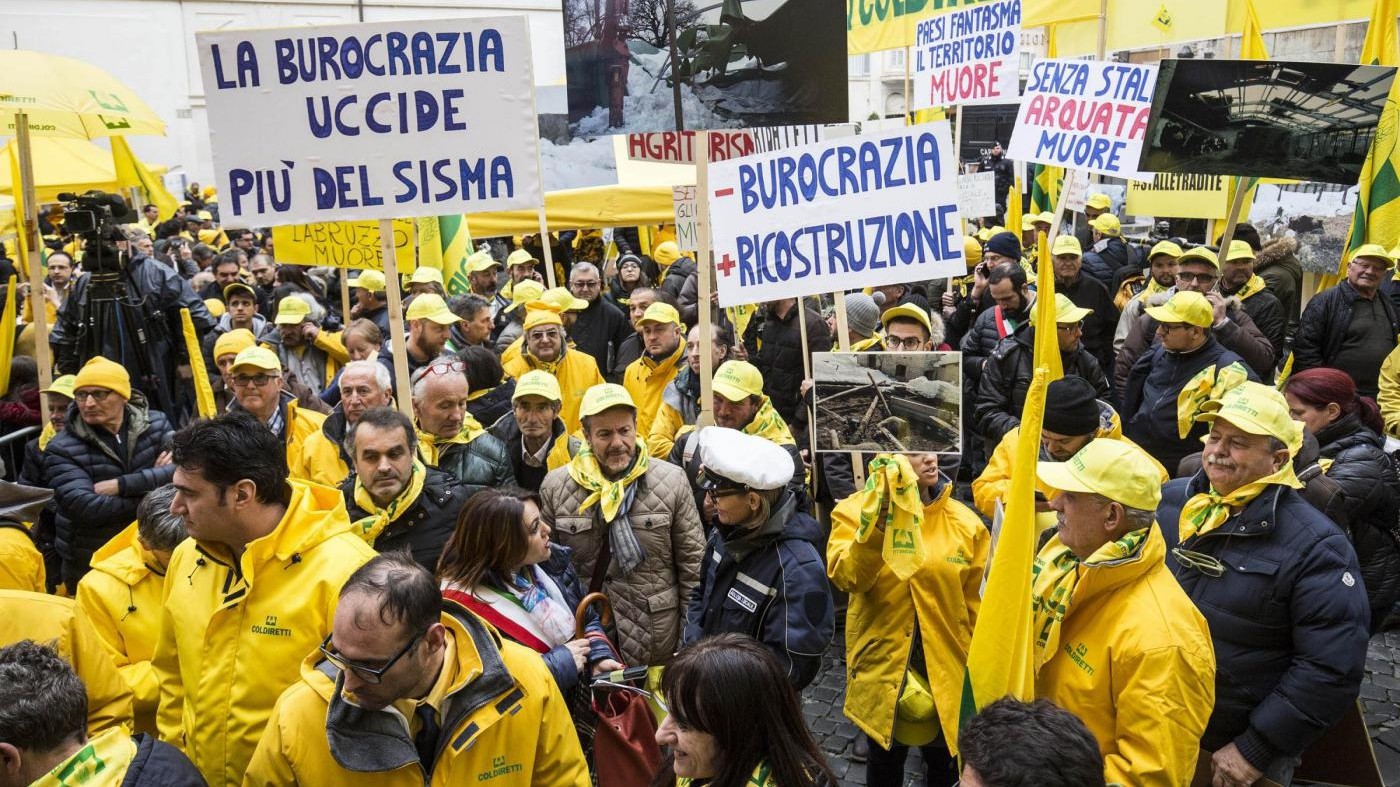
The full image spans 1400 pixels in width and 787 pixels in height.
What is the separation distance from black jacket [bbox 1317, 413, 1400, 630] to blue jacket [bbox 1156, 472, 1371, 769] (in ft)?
4.50

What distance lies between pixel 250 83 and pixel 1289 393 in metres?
4.87

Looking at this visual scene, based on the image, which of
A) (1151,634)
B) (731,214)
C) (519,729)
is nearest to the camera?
(519,729)

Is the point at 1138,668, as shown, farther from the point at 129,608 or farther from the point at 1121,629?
the point at 129,608

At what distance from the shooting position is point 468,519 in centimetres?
340

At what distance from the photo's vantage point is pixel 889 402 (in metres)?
3.85

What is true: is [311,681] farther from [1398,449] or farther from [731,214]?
[1398,449]

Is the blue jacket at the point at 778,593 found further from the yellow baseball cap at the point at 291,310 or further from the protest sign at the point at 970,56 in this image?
the protest sign at the point at 970,56

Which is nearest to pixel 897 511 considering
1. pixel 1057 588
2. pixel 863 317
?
pixel 1057 588

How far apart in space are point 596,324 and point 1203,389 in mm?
4779

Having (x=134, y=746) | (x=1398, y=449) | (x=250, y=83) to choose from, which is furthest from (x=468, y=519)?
(x=1398, y=449)

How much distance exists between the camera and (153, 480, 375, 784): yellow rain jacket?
9.52 feet

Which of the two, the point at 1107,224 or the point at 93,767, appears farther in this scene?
the point at 1107,224

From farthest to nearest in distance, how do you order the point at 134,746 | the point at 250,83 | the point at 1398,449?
1. the point at 1398,449
2. the point at 250,83
3. the point at 134,746

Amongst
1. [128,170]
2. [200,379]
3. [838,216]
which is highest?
[128,170]
